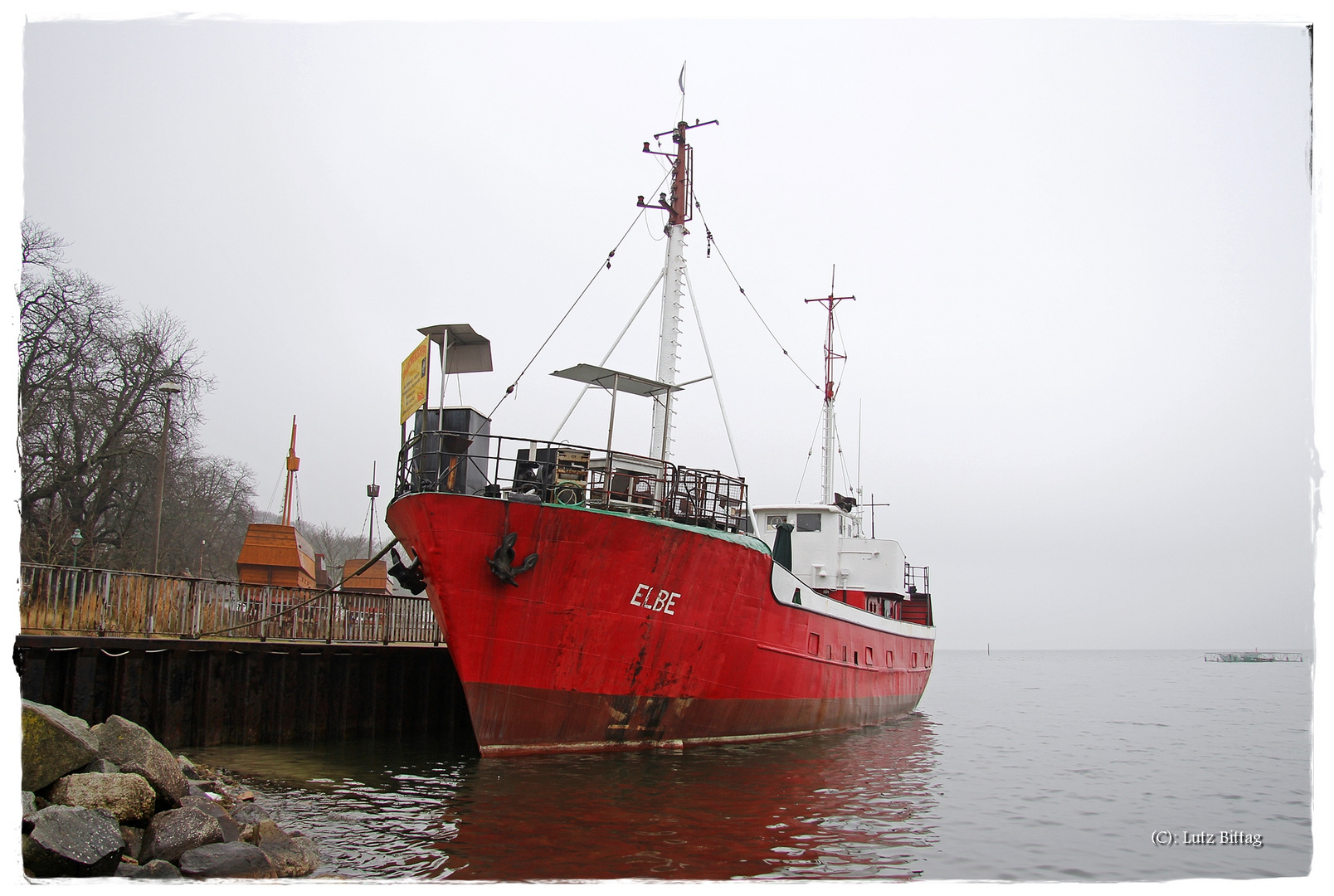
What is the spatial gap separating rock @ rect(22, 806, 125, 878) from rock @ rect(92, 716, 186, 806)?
1323mm

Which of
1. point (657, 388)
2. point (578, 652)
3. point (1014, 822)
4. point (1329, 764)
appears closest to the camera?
point (1329, 764)

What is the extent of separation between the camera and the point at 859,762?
1496 cm

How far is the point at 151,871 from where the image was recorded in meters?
6.21

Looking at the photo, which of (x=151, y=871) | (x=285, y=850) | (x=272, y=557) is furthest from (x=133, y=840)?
(x=272, y=557)

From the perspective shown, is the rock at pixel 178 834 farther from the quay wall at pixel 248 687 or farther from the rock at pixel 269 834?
the quay wall at pixel 248 687

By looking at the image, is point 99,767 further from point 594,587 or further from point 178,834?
point 594,587

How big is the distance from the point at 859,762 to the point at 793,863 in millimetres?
7615

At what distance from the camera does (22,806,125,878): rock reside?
19.2 feet

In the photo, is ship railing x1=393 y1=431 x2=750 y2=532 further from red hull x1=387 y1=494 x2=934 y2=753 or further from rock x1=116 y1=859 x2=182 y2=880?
rock x1=116 y1=859 x2=182 y2=880

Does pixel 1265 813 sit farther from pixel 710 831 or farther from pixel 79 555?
pixel 79 555

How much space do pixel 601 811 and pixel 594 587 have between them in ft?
12.3

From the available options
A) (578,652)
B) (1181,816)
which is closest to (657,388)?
(578,652)

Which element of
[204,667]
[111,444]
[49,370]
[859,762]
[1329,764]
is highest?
[49,370]

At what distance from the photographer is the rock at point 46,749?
22.4 feet
